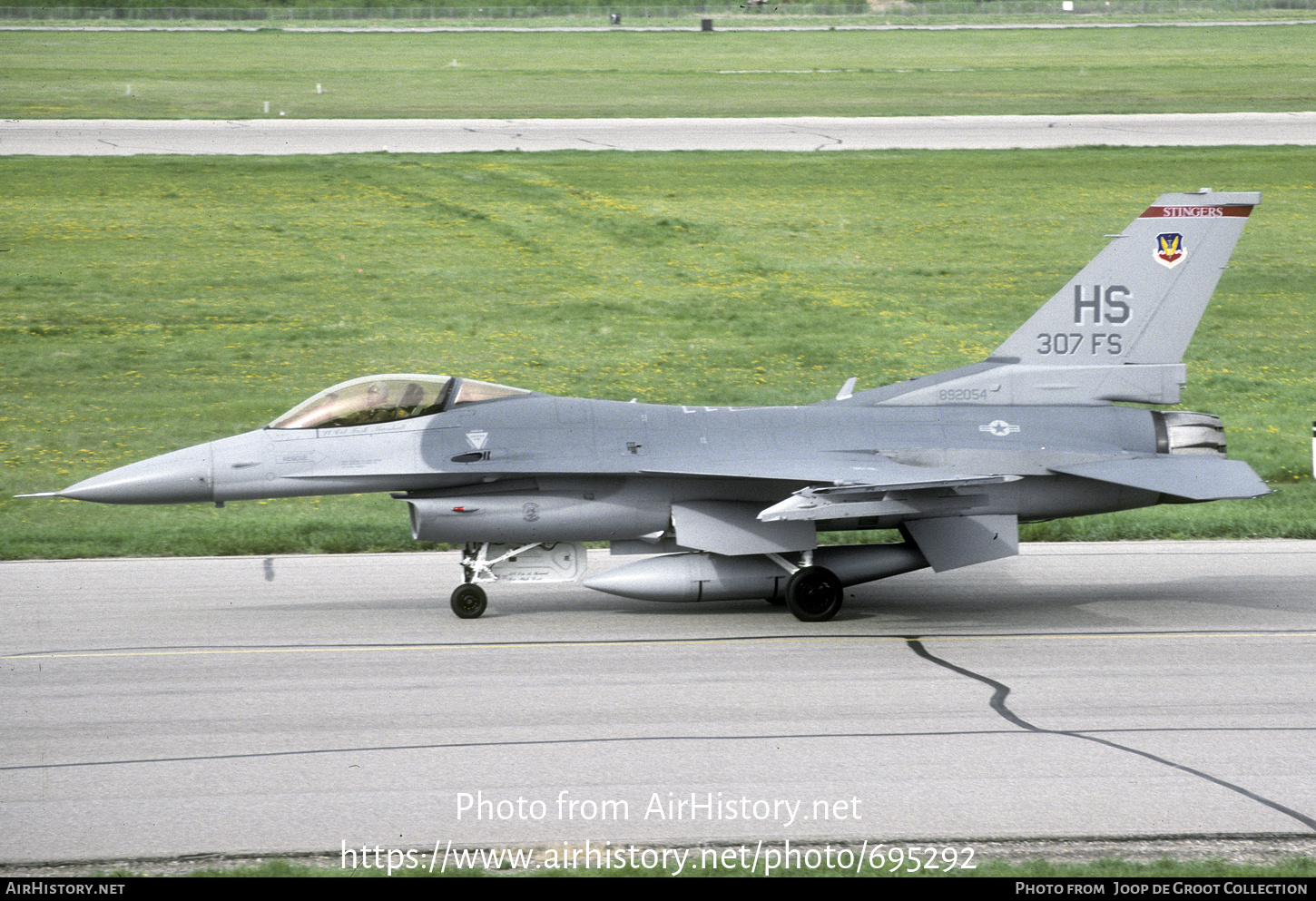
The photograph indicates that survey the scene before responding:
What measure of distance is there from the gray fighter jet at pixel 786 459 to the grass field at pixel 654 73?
34.4 meters

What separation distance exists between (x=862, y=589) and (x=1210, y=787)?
6.91m

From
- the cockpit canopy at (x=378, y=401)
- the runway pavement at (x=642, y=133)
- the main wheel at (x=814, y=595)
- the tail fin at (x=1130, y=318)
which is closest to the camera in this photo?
the cockpit canopy at (x=378, y=401)

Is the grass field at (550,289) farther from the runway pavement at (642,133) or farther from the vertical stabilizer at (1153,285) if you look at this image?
the vertical stabilizer at (1153,285)

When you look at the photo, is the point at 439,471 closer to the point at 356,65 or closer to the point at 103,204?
the point at 103,204

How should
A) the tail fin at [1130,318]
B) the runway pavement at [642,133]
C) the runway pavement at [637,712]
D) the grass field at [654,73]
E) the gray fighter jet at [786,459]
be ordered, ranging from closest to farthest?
the runway pavement at [637,712] < the gray fighter jet at [786,459] < the tail fin at [1130,318] < the runway pavement at [642,133] < the grass field at [654,73]

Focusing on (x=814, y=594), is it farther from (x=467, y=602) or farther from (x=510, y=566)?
(x=467, y=602)

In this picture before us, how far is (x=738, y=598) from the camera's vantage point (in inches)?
557

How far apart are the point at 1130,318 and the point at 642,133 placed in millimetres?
30399

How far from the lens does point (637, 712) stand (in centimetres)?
1080

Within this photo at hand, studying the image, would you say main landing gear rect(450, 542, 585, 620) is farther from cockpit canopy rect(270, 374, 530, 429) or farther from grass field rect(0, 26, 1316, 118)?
grass field rect(0, 26, 1316, 118)

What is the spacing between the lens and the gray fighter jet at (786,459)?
535 inches

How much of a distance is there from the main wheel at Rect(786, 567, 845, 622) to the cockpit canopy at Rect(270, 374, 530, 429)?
3857 mm

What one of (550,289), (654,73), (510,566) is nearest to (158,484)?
(510,566)

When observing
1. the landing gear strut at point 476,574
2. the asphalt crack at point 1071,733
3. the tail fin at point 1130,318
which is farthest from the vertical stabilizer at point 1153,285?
the landing gear strut at point 476,574
